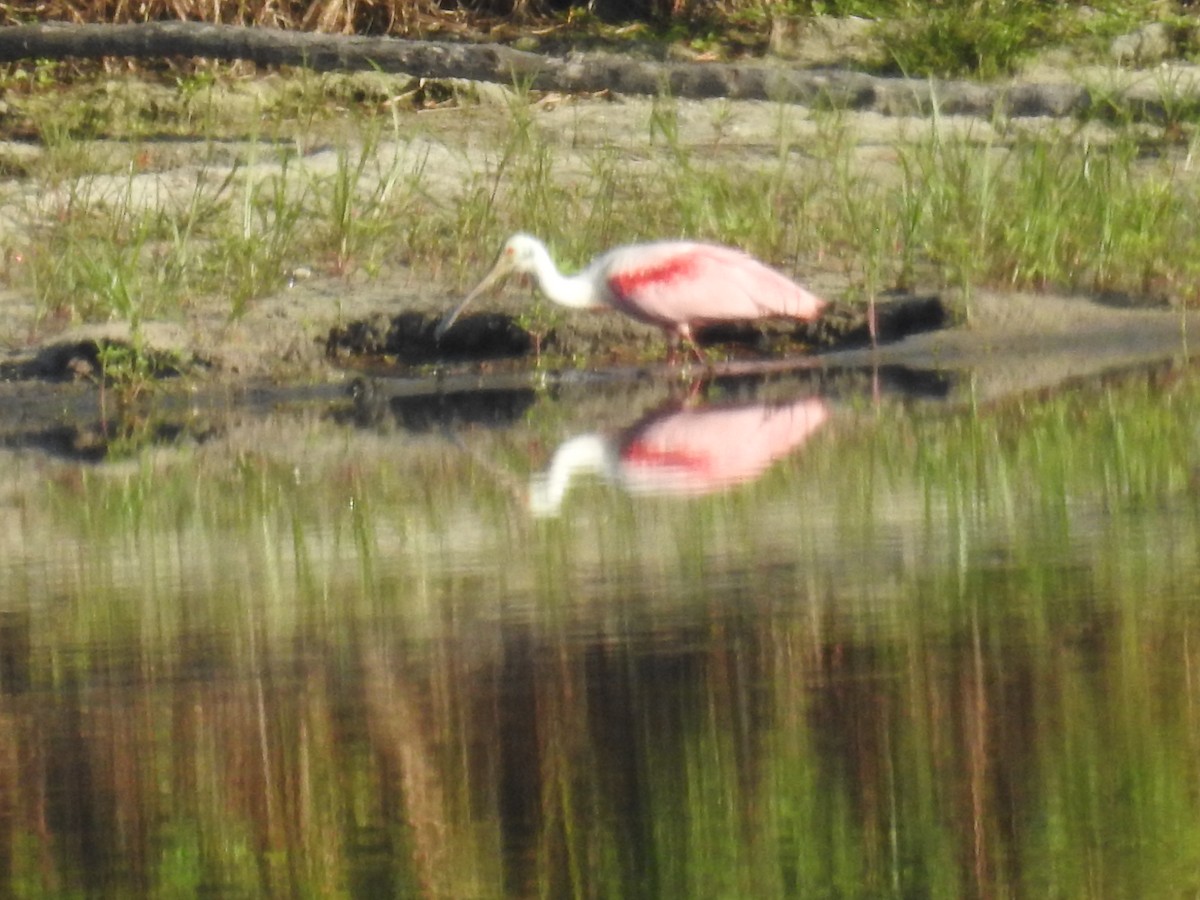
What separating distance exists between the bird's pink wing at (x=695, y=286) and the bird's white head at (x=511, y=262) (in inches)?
11.8

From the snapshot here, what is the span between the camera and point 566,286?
10398 mm

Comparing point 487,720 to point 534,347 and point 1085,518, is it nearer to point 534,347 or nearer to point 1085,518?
point 1085,518

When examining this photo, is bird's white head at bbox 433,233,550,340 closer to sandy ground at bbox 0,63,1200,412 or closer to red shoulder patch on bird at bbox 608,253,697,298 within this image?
sandy ground at bbox 0,63,1200,412

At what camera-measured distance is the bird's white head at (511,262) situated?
10.5m

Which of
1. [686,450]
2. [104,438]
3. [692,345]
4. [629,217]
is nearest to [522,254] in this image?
[692,345]

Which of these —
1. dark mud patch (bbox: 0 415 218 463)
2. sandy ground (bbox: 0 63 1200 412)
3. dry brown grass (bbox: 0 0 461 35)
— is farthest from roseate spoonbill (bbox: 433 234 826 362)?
dry brown grass (bbox: 0 0 461 35)

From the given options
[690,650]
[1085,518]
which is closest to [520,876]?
[690,650]

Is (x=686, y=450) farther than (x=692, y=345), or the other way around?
(x=692, y=345)

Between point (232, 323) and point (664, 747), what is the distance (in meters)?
6.81

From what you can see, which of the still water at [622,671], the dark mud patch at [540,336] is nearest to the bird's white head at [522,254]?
the dark mud patch at [540,336]

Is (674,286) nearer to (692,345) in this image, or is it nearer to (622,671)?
(692,345)

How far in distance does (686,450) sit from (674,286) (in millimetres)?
2597

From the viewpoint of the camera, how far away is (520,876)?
129 inches

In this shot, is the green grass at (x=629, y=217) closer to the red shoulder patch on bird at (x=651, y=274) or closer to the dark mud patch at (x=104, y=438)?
the red shoulder patch on bird at (x=651, y=274)
